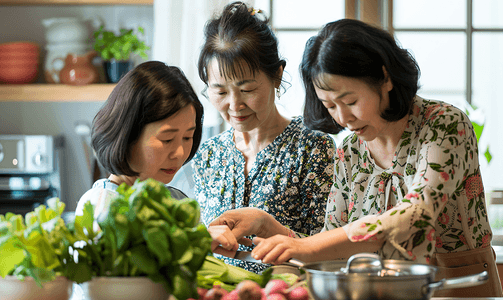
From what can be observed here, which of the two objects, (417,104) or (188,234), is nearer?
(188,234)

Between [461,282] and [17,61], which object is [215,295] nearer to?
[461,282]

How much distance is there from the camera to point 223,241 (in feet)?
3.65

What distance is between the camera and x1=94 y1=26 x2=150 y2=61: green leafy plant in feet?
8.42

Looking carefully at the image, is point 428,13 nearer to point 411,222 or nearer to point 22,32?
point 411,222

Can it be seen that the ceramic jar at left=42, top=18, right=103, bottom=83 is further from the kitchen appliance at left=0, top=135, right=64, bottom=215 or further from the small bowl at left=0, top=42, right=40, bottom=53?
the kitchen appliance at left=0, top=135, right=64, bottom=215

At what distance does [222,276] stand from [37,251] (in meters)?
0.36

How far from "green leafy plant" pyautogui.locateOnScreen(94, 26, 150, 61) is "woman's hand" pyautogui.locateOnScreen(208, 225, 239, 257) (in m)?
1.67

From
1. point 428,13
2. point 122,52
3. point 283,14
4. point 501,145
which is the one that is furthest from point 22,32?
point 501,145

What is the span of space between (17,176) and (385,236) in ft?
6.88

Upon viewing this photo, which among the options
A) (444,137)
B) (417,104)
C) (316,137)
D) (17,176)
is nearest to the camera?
(444,137)

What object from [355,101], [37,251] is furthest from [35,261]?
[355,101]

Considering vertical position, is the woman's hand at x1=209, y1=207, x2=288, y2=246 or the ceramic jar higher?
the ceramic jar

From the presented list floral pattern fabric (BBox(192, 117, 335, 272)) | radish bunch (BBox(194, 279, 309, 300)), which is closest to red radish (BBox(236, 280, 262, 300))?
radish bunch (BBox(194, 279, 309, 300))

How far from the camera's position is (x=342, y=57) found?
116cm
